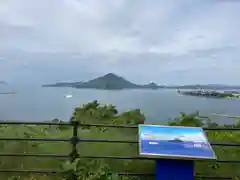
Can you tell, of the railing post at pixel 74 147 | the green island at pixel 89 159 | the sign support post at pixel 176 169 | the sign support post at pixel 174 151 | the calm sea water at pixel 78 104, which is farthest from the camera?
the calm sea water at pixel 78 104

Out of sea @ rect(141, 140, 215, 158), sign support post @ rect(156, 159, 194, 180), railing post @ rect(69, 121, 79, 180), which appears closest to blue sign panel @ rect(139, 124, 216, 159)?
sea @ rect(141, 140, 215, 158)

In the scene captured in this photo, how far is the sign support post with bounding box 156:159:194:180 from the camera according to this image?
4188 mm

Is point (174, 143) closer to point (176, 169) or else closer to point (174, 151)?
point (174, 151)

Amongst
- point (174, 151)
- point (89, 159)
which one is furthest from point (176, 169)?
point (89, 159)

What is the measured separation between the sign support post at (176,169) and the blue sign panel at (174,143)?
183 millimetres

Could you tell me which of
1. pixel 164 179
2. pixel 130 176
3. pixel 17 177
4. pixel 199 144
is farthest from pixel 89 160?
pixel 199 144

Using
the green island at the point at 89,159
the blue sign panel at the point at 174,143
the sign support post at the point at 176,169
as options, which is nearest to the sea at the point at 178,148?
the blue sign panel at the point at 174,143

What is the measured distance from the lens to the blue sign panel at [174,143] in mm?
4008

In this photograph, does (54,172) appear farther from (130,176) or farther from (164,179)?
(164,179)

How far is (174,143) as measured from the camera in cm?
425

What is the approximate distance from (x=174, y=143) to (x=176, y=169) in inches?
12.8

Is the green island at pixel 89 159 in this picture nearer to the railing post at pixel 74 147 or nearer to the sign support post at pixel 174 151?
the railing post at pixel 74 147

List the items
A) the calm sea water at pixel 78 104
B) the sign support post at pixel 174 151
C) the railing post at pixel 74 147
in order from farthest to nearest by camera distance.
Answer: the calm sea water at pixel 78 104 → the railing post at pixel 74 147 → the sign support post at pixel 174 151

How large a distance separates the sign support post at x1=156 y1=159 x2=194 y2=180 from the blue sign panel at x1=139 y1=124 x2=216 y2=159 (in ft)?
0.60
